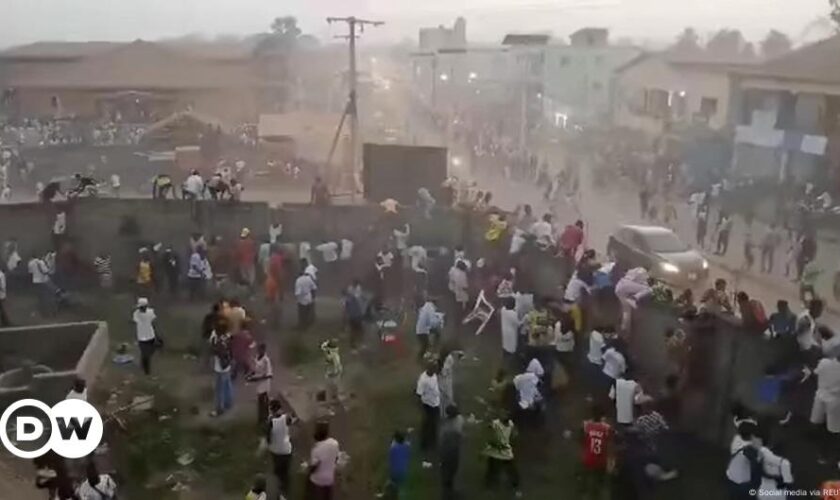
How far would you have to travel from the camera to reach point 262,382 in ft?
21.7

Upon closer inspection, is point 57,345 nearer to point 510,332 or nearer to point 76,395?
point 76,395

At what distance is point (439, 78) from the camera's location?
1035 cm

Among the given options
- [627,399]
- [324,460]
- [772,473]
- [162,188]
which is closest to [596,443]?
[627,399]

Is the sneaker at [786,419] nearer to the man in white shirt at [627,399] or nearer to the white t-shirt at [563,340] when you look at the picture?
the man in white shirt at [627,399]

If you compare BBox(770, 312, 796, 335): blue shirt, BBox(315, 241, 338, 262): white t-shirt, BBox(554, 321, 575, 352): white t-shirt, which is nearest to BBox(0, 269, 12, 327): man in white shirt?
BBox(315, 241, 338, 262): white t-shirt

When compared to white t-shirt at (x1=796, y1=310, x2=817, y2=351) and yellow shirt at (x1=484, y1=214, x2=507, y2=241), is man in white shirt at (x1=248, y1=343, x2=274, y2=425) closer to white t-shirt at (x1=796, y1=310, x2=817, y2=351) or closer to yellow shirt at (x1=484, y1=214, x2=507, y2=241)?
yellow shirt at (x1=484, y1=214, x2=507, y2=241)

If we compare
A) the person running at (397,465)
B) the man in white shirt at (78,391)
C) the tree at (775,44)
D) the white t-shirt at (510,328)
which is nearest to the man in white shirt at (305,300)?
the white t-shirt at (510,328)

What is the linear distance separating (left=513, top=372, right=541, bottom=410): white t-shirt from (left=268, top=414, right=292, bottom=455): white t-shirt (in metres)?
1.70

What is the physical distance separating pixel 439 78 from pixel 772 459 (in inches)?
265

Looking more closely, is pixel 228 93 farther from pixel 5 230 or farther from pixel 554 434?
pixel 554 434

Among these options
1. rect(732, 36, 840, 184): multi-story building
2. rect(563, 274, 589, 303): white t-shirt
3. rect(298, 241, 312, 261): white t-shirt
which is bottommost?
rect(298, 241, 312, 261): white t-shirt

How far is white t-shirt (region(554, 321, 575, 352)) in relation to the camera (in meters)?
6.85

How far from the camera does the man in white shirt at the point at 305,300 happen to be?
830cm

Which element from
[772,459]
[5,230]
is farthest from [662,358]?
[5,230]
